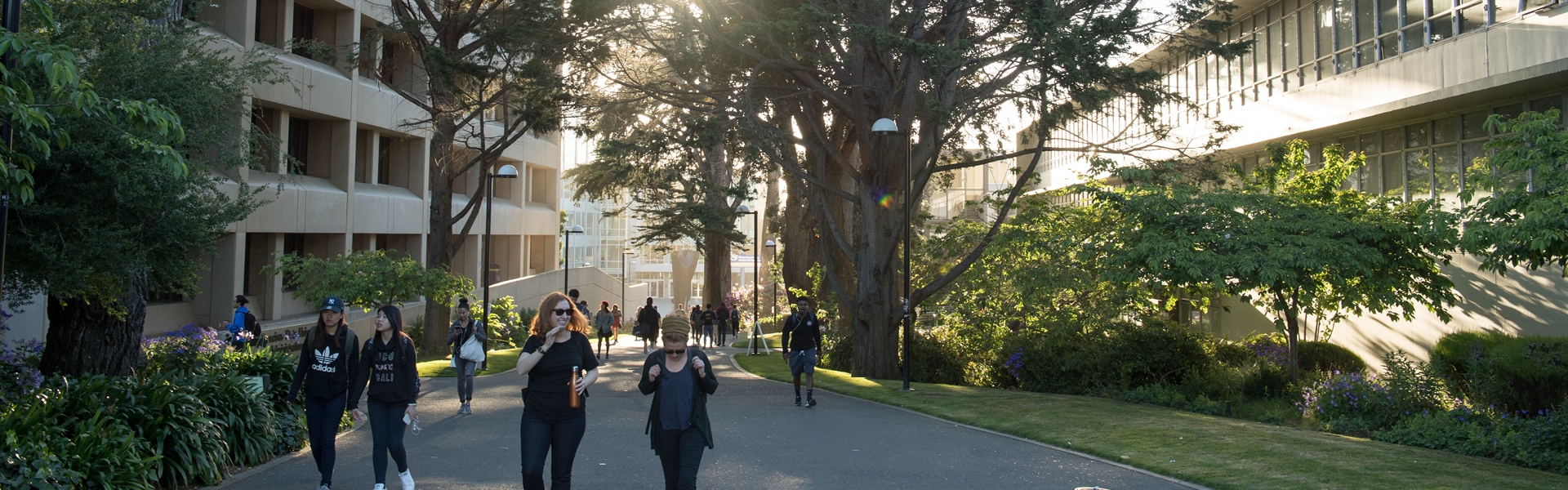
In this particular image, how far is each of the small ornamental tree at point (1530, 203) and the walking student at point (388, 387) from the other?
383 inches

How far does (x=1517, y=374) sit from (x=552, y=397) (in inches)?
512

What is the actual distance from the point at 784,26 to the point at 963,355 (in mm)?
8581

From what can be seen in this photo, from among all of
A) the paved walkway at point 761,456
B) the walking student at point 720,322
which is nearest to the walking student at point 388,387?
the paved walkway at point 761,456

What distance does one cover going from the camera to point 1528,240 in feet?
31.3

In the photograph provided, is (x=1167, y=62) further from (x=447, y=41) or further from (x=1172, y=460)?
(x=1172, y=460)

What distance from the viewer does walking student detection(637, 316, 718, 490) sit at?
→ 6.34 metres

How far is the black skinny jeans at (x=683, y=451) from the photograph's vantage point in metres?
6.39

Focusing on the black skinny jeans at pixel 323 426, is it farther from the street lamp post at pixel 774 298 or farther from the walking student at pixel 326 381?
the street lamp post at pixel 774 298

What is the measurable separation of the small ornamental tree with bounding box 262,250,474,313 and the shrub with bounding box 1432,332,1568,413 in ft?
57.2

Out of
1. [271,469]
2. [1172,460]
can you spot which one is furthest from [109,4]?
[1172,460]

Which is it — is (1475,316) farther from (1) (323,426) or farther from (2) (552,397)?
(1) (323,426)

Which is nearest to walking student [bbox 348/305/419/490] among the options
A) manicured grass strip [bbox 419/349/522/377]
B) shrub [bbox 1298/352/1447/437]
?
manicured grass strip [bbox 419/349/522/377]

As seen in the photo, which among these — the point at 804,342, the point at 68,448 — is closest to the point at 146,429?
the point at 68,448

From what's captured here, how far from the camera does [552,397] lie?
20.7 ft
